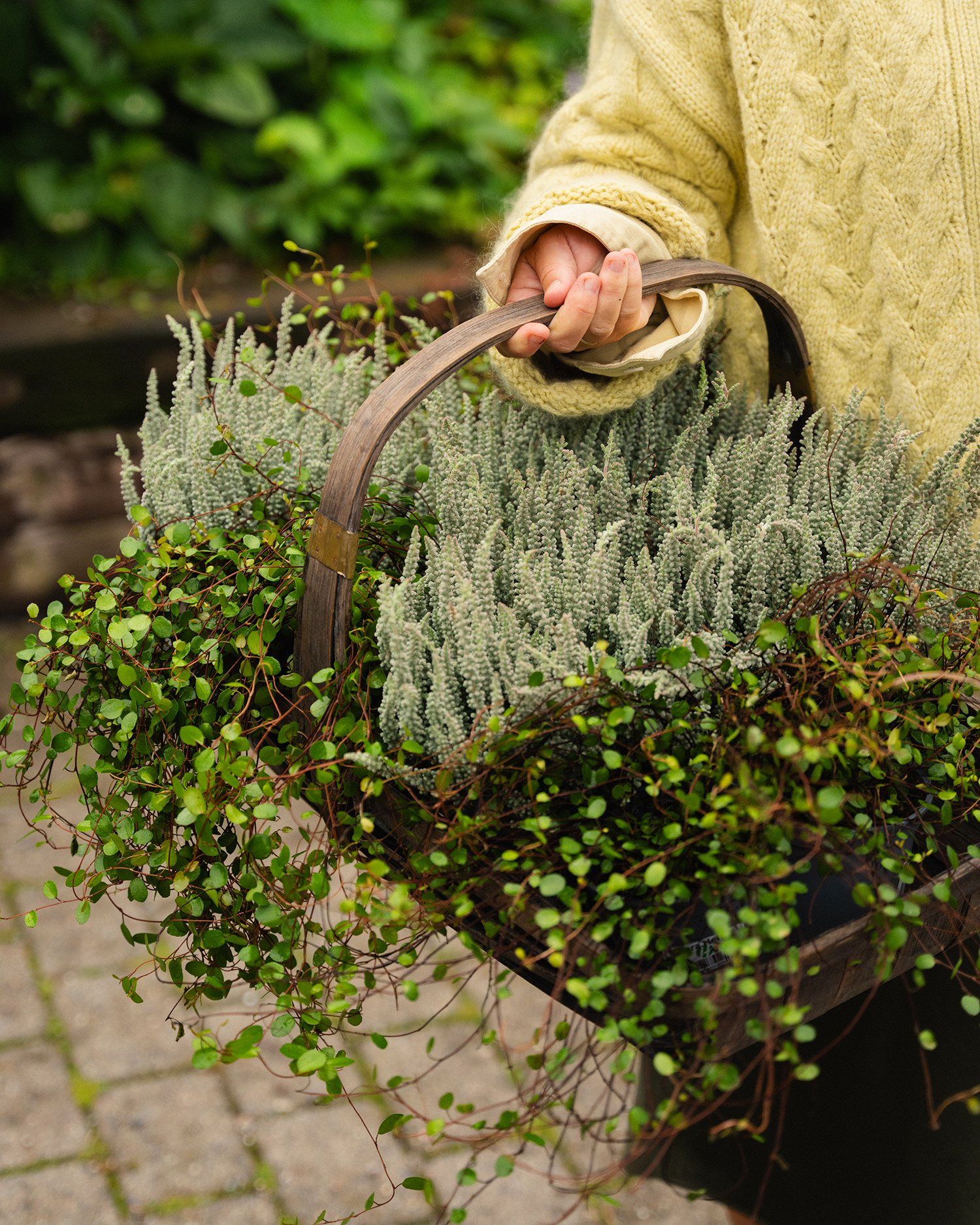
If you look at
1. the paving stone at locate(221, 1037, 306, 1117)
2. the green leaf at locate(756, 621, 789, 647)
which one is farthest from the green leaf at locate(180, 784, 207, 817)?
the paving stone at locate(221, 1037, 306, 1117)

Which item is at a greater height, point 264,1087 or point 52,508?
point 52,508

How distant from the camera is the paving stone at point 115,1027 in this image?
6.72 ft

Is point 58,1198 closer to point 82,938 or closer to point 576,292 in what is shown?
point 82,938

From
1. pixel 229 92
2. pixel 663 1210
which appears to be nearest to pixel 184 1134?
pixel 663 1210

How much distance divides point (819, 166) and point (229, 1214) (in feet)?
5.96

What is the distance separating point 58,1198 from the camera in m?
1.78

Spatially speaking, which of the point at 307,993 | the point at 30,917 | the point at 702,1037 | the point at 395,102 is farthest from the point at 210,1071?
the point at 395,102

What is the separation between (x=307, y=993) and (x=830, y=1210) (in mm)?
807

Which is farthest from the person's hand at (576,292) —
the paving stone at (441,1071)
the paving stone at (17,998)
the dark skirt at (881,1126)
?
the paving stone at (17,998)

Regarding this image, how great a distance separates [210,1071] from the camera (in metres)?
2.05

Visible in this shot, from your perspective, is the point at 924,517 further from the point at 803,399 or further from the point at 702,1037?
the point at 702,1037

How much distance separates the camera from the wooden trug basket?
81 cm

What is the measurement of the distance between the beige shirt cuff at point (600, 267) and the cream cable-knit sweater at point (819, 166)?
0.03 meters

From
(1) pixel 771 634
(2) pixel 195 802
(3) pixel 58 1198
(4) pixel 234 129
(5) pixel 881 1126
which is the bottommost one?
(3) pixel 58 1198
